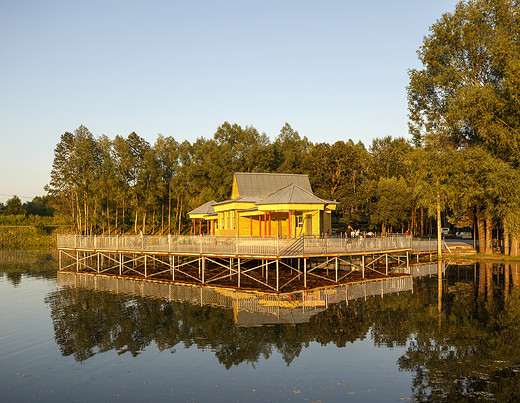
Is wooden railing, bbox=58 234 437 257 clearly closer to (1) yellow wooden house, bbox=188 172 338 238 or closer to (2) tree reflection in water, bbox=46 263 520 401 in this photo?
(1) yellow wooden house, bbox=188 172 338 238

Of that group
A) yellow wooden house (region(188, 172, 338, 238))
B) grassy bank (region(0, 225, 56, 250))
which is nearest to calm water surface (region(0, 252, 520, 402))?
yellow wooden house (region(188, 172, 338, 238))

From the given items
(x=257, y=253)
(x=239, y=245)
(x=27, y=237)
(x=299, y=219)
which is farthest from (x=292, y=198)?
(x=27, y=237)

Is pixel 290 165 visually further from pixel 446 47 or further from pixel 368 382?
pixel 368 382

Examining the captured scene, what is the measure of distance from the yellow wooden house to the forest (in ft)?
49.0

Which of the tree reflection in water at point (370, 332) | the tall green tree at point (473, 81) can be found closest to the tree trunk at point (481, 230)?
the tall green tree at point (473, 81)

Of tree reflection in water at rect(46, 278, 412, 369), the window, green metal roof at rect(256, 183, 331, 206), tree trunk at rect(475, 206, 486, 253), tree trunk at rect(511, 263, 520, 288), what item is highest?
green metal roof at rect(256, 183, 331, 206)

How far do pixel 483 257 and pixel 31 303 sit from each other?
4570cm

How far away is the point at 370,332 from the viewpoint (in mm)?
20062

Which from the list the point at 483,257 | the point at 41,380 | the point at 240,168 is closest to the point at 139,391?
the point at 41,380

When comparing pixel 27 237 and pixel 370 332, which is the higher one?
pixel 370 332

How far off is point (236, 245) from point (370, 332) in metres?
13.1

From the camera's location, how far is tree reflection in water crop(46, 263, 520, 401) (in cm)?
1443

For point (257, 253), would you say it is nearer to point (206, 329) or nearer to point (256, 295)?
point (256, 295)

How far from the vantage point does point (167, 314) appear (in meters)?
24.2
